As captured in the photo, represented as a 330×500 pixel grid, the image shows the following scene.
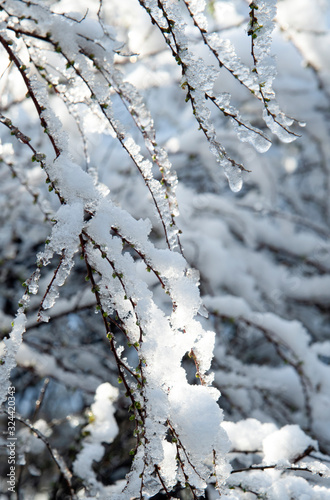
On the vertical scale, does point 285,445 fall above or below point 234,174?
below

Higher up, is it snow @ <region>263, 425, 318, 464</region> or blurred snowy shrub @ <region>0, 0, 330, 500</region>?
blurred snowy shrub @ <region>0, 0, 330, 500</region>

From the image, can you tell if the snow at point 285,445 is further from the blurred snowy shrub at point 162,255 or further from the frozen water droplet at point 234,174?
the frozen water droplet at point 234,174

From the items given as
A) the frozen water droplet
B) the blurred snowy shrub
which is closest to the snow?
the blurred snowy shrub

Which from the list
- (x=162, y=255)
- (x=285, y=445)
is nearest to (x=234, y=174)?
(x=162, y=255)

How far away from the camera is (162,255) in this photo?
676 mm

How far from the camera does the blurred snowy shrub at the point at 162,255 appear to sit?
641 millimetres

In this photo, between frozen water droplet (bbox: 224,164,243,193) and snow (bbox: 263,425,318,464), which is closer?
frozen water droplet (bbox: 224,164,243,193)

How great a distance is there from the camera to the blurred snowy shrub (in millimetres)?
641

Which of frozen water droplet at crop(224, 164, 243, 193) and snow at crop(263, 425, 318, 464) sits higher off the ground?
frozen water droplet at crop(224, 164, 243, 193)

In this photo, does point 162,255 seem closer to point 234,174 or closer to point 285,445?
point 234,174

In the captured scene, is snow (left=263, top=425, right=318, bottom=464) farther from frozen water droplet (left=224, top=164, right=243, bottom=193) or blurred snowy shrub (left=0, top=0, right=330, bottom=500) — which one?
frozen water droplet (left=224, top=164, right=243, bottom=193)

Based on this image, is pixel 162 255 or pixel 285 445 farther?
pixel 285 445

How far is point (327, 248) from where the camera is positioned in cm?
259

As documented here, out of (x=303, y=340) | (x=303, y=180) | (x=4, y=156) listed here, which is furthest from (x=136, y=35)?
(x=303, y=180)
